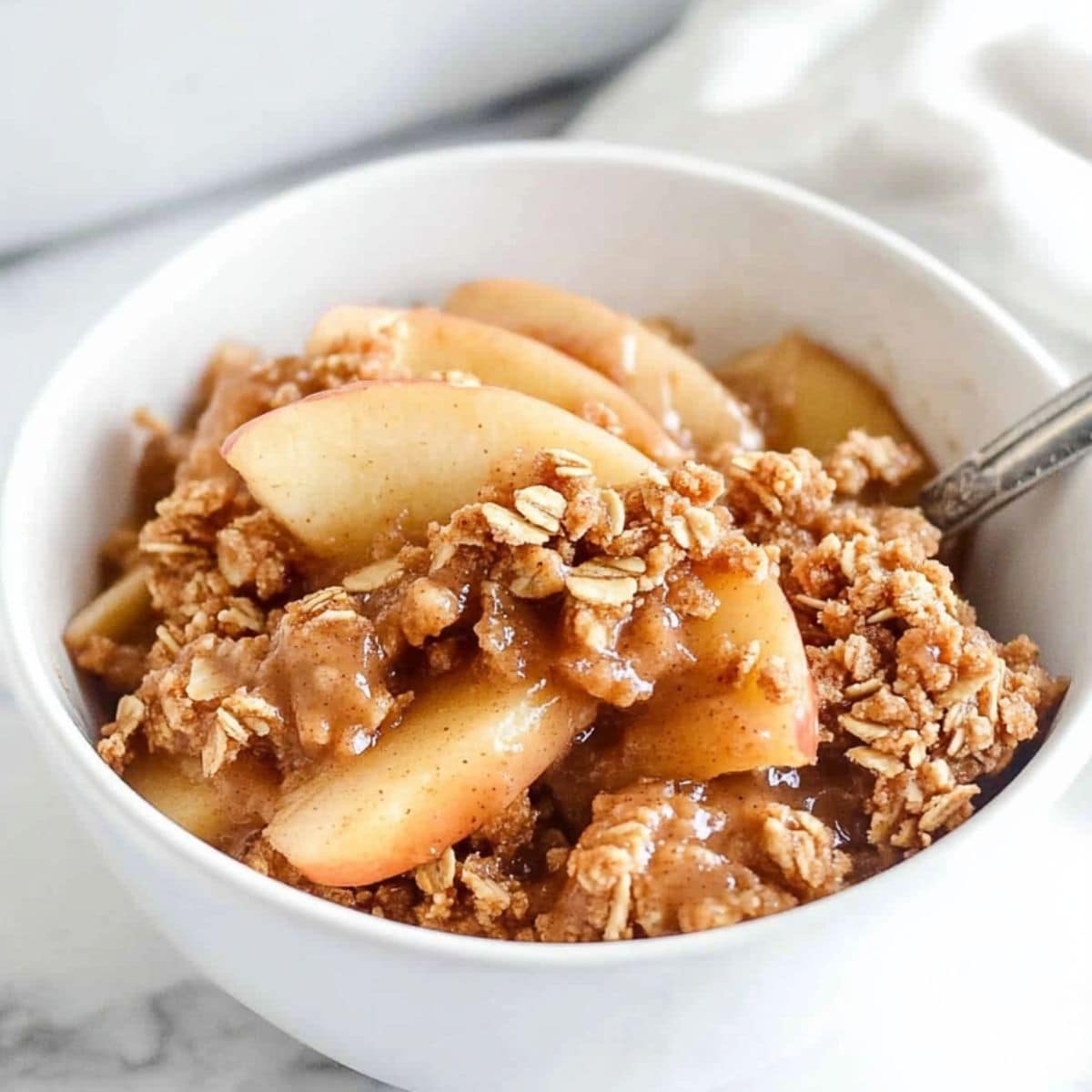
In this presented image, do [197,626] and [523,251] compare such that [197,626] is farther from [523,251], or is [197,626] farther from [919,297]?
[919,297]

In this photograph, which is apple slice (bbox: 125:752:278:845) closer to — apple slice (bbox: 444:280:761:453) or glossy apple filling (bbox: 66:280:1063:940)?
glossy apple filling (bbox: 66:280:1063:940)

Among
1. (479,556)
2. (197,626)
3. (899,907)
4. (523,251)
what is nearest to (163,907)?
(197,626)

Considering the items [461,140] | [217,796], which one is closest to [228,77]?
[461,140]

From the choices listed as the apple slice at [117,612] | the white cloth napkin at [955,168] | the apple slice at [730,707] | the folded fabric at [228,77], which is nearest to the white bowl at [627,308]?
the apple slice at [117,612]

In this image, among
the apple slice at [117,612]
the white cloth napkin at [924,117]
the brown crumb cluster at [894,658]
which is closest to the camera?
the brown crumb cluster at [894,658]

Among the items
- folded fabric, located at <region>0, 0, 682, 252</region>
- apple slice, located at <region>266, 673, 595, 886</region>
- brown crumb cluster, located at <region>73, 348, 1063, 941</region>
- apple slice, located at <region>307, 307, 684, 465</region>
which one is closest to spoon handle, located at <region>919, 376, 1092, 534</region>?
brown crumb cluster, located at <region>73, 348, 1063, 941</region>

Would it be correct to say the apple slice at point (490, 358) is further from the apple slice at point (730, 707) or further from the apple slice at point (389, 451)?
the apple slice at point (730, 707)
